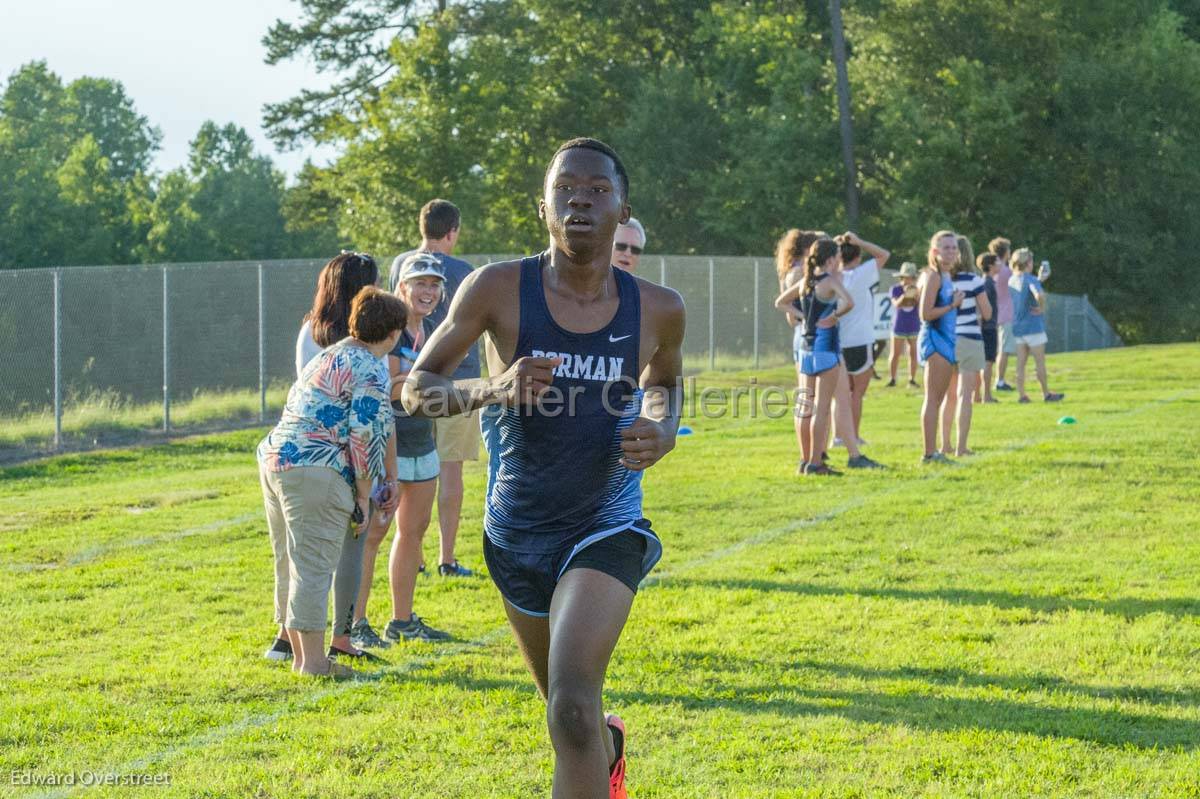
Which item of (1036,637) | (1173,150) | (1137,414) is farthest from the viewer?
(1173,150)

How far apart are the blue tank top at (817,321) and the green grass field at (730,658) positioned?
1.24 m

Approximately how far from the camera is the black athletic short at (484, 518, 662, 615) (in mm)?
4277

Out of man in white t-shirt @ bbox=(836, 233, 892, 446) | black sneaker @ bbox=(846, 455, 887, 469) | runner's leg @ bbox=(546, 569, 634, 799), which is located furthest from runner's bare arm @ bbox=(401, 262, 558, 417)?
black sneaker @ bbox=(846, 455, 887, 469)

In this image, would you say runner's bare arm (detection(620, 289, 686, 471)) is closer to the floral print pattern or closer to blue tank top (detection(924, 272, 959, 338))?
the floral print pattern

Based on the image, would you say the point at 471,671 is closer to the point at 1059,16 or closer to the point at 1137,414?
the point at 1137,414

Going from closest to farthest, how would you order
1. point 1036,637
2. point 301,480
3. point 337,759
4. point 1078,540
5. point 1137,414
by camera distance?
point 337,759 < point 301,480 < point 1036,637 < point 1078,540 < point 1137,414

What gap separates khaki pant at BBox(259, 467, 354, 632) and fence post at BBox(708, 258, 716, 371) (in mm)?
22095

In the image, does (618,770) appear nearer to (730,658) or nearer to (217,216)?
(730,658)

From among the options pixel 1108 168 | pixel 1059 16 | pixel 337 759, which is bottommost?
pixel 337 759

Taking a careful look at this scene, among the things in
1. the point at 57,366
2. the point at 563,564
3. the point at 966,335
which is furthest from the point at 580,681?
the point at 57,366

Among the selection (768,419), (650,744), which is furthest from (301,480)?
(768,419)

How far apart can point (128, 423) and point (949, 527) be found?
1229cm

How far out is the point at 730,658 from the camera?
22.7ft

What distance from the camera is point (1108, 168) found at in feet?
153
